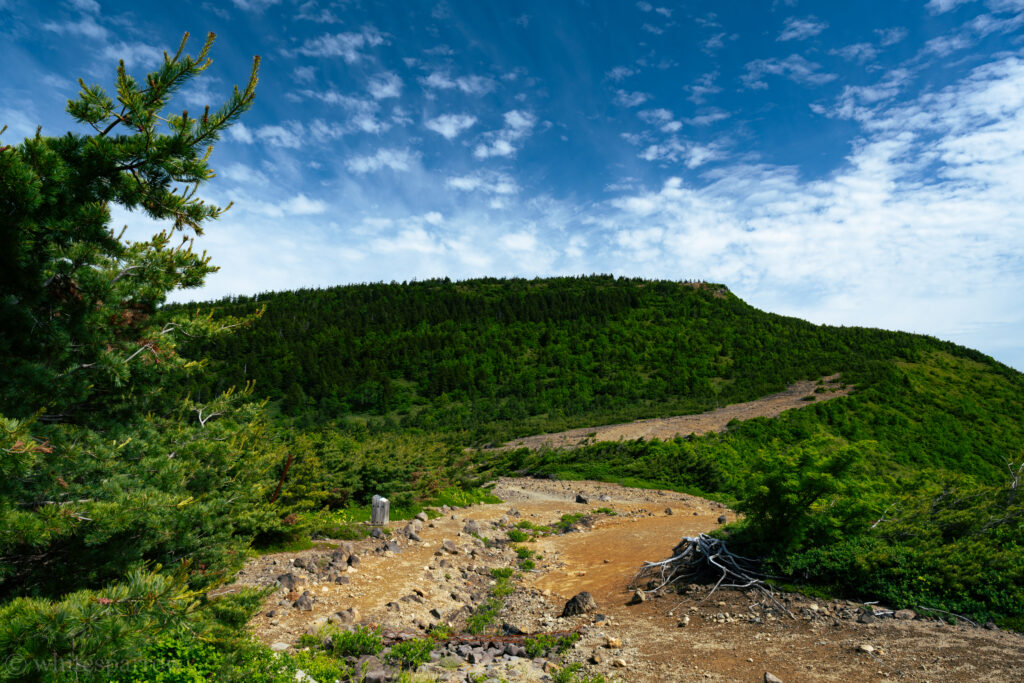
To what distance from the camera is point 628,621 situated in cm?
737

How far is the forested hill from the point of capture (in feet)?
159

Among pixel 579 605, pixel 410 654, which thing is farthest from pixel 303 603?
pixel 579 605

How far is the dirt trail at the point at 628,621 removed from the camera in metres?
5.29

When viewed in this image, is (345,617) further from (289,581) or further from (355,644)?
(289,581)

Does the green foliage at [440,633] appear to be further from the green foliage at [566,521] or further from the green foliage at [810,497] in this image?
the green foliage at [566,521]

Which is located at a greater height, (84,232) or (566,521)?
(84,232)

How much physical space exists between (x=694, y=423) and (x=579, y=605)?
88.8 ft

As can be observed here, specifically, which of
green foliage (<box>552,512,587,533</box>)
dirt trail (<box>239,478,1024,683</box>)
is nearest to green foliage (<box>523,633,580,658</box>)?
dirt trail (<box>239,478,1024,683</box>)

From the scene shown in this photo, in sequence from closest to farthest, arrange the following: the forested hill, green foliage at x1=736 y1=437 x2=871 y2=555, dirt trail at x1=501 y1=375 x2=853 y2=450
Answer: green foliage at x1=736 y1=437 x2=871 y2=555 < dirt trail at x1=501 y1=375 x2=853 y2=450 < the forested hill

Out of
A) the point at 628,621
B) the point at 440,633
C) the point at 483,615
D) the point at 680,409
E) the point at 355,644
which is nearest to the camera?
the point at 355,644

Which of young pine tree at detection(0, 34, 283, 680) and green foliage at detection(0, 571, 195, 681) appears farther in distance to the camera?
young pine tree at detection(0, 34, 283, 680)

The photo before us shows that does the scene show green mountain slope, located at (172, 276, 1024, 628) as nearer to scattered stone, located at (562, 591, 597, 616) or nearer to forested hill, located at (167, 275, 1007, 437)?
forested hill, located at (167, 275, 1007, 437)

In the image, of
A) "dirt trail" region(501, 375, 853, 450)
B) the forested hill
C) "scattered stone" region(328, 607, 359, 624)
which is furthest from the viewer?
the forested hill

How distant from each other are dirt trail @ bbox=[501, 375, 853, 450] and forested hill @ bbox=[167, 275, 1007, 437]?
2094 millimetres
